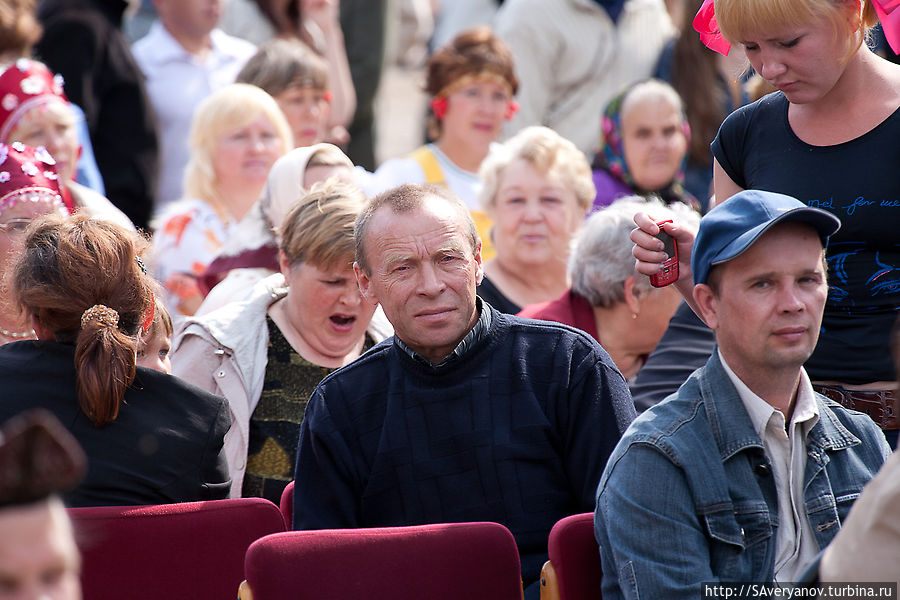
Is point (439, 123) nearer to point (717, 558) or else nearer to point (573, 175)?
point (573, 175)

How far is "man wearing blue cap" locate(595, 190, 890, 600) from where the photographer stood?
7.85 feet

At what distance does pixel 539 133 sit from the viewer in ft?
17.1

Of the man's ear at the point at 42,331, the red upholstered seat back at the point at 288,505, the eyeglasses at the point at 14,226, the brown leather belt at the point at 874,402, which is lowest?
the red upholstered seat back at the point at 288,505

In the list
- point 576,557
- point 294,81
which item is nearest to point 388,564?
point 576,557

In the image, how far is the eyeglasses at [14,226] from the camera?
3.85 metres

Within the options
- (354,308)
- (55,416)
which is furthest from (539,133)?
(55,416)

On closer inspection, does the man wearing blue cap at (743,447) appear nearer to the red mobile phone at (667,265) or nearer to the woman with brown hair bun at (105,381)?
the red mobile phone at (667,265)

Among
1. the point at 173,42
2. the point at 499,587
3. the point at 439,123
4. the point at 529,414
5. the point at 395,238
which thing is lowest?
the point at 499,587

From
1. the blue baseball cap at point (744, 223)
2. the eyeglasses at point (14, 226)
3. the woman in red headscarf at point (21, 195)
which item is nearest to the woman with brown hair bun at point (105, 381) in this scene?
the woman in red headscarf at point (21, 195)

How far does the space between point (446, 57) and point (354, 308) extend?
2.74 metres

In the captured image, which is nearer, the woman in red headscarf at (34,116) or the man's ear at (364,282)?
the man's ear at (364,282)

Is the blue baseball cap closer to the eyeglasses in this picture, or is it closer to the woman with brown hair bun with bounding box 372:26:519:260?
the eyeglasses

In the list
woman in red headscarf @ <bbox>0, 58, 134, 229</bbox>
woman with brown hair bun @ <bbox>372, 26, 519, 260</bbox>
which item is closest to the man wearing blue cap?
woman in red headscarf @ <bbox>0, 58, 134, 229</bbox>

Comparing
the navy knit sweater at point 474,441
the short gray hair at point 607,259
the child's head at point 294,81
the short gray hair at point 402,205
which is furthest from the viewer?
the child's head at point 294,81
